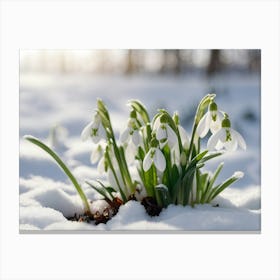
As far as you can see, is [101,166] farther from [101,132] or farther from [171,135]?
[171,135]

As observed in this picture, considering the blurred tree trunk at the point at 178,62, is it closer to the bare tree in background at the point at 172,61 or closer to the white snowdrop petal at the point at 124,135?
the bare tree in background at the point at 172,61

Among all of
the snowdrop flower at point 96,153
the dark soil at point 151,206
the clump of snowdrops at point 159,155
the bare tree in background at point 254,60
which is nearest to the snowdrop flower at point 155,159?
the clump of snowdrops at point 159,155

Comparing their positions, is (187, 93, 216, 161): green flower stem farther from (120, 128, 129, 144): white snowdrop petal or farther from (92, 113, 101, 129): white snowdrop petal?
(92, 113, 101, 129): white snowdrop petal

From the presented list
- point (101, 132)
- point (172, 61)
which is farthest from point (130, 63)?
point (101, 132)

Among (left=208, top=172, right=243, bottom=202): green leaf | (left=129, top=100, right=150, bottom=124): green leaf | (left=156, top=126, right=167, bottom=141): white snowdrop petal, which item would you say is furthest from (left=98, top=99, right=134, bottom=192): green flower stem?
(left=208, top=172, right=243, bottom=202): green leaf
